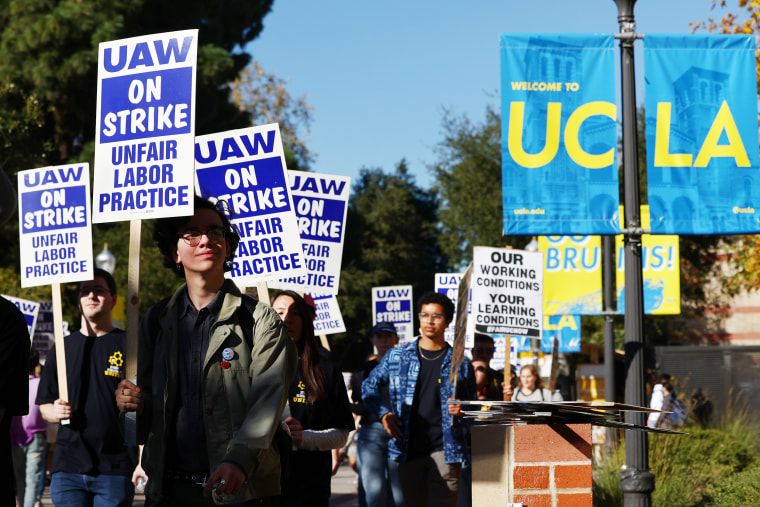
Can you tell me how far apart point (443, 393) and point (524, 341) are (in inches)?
577

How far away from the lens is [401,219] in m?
57.1

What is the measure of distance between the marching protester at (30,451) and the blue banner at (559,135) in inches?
209

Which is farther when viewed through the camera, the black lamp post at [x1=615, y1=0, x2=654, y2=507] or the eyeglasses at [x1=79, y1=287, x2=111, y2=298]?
the black lamp post at [x1=615, y1=0, x2=654, y2=507]

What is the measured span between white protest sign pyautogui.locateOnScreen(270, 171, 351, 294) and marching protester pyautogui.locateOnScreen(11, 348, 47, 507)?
3357 millimetres

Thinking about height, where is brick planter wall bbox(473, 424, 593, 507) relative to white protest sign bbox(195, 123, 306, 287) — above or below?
below

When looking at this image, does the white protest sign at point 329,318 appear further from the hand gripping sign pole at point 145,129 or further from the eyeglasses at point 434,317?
the hand gripping sign pole at point 145,129

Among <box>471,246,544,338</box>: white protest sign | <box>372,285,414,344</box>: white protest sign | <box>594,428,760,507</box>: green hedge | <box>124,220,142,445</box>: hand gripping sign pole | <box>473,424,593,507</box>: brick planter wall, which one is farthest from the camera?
<box>372,285,414,344</box>: white protest sign

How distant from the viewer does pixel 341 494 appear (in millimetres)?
15867

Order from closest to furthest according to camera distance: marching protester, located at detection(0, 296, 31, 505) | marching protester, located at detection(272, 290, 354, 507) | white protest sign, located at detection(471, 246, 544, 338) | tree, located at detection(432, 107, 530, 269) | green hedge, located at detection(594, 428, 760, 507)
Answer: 1. marching protester, located at detection(0, 296, 31, 505)
2. marching protester, located at detection(272, 290, 354, 507)
3. green hedge, located at detection(594, 428, 760, 507)
4. white protest sign, located at detection(471, 246, 544, 338)
5. tree, located at detection(432, 107, 530, 269)

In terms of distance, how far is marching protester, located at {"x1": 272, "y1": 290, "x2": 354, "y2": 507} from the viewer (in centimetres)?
638

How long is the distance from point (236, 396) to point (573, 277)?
16.5m

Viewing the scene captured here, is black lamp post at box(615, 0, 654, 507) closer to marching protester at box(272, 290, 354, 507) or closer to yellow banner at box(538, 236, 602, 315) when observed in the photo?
marching protester at box(272, 290, 354, 507)

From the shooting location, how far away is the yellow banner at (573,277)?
19.7 m

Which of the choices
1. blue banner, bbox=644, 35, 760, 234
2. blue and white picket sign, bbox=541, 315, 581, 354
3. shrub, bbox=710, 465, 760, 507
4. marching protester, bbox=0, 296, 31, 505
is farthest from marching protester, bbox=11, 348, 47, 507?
blue and white picket sign, bbox=541, 315, 581, 354
